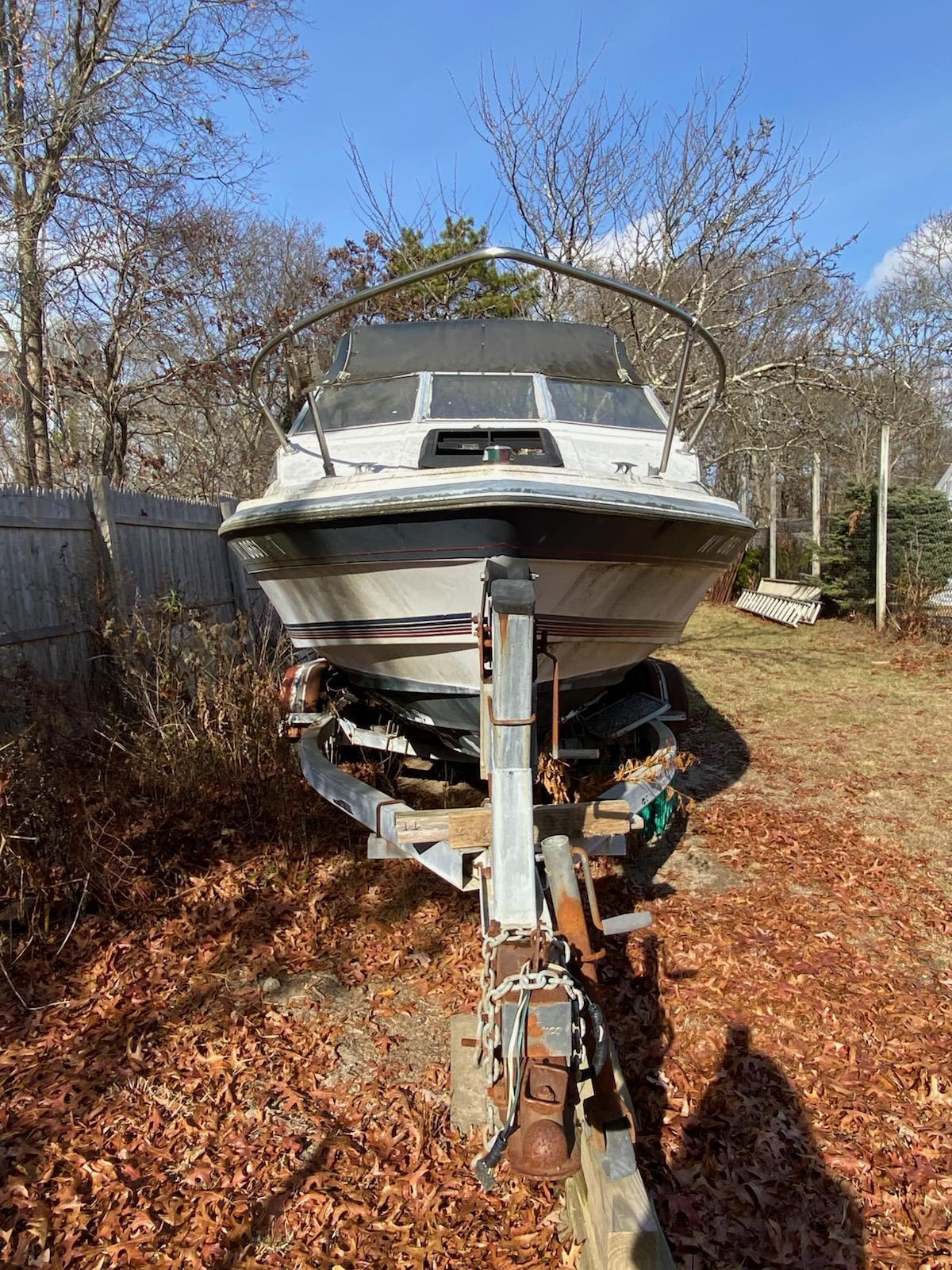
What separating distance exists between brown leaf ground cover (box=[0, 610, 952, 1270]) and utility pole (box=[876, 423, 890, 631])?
8.77 metres

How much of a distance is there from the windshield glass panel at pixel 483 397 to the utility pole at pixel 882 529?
9457 mm

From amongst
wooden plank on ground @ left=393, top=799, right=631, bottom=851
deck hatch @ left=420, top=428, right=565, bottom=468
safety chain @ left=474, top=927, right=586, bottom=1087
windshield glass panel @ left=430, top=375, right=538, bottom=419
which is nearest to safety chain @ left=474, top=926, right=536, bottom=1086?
safety chain @ left=474, top=927, right=586, bottom=1087

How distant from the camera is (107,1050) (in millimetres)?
2904

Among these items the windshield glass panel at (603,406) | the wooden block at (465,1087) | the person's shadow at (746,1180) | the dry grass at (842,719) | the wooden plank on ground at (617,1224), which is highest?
the windshield glass panel at (603,406)

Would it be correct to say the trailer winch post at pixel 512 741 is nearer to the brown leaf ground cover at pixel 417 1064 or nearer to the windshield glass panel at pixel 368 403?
the brown leaf ground cover at pixel 417 1064

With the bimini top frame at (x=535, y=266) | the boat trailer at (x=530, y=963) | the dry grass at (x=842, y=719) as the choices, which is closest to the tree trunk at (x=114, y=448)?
the bimini top frame at (x=535, y=266)

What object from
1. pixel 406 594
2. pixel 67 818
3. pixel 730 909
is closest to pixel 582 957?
pixel 406 594

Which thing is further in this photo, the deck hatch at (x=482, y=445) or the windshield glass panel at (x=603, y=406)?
the windshield glass panel at (x=603, y=406)

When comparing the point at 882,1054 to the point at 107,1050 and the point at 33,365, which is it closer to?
the point at 107,1050

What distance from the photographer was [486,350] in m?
4.90

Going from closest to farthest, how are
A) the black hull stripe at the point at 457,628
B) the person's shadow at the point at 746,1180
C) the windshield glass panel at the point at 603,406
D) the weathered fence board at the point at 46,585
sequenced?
the person's shadow at the point at 746,1180 < the black hull stripe at the point at 457,628 < the windshield glass panel at the point at 603,406 < the weathered fence board at the point at 46,585

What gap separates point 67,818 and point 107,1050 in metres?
1.30

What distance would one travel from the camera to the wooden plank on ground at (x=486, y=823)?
2719mm

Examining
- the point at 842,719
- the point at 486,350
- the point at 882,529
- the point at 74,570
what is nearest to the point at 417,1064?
the point at 486,350
